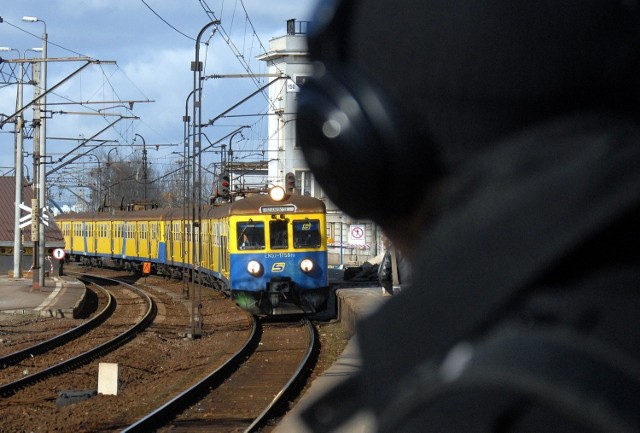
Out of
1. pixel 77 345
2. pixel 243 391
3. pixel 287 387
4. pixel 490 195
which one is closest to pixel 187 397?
pixel 243 391

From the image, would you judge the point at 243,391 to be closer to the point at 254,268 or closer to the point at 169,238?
the point at 254,268

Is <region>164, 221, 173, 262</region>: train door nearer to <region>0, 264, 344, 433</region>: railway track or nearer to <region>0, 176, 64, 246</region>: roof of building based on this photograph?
<region>0, 176, 64, 246</region>: roof of building

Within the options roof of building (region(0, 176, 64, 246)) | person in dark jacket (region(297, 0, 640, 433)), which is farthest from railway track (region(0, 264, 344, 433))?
roof of building (region(0, 176, 64, 246))

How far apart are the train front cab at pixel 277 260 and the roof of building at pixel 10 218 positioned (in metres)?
12.9

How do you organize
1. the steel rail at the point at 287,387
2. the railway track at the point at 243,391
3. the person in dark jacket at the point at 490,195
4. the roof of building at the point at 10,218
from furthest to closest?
1. the roof of building at the point at 10,218
2. the railway track at the point at 243,391
3. the steel rail at the point at 287,387
4. the person in dark jacket at the point at 490,195

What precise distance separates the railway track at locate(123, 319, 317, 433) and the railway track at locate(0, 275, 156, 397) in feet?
8.64

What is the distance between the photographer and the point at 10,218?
37281mm

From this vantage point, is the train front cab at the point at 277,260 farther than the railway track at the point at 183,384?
Yes

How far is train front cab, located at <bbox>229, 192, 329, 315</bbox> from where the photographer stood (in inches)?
780

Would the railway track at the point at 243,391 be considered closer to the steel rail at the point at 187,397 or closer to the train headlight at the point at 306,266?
the steel rail at the point at 187,397

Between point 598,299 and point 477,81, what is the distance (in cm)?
32

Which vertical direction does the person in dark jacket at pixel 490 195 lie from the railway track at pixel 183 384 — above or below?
above

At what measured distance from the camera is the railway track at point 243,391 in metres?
10.2

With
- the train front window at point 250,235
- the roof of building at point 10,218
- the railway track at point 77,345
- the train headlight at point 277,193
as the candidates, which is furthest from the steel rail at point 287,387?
the roof of building at point 10,218
